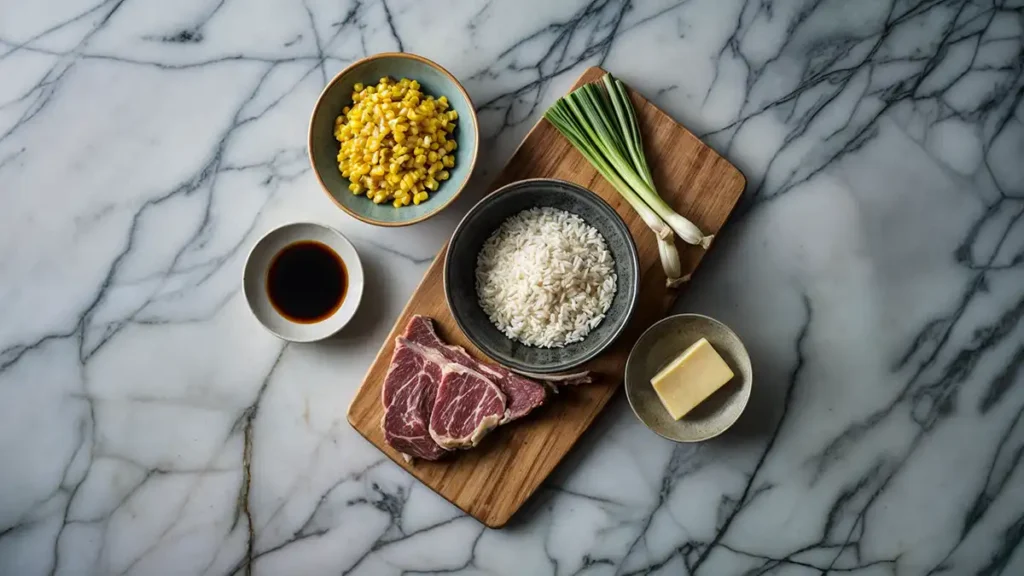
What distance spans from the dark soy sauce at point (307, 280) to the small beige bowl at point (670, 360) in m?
1.07

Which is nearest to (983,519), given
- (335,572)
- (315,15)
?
(335,572)

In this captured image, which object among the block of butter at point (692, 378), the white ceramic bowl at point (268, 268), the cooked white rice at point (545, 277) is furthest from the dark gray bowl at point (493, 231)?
the white ceramic bowl at point (268, 268)

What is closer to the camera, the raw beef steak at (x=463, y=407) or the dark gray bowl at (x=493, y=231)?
the dark gray bowl at (x=493, y=231)

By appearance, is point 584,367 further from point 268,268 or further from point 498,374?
point 268,268

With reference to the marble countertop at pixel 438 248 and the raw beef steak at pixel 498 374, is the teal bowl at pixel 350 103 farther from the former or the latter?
the raw beef steak at pixel 498 374

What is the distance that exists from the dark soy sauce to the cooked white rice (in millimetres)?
532

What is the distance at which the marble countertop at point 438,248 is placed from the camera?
2.97 meters

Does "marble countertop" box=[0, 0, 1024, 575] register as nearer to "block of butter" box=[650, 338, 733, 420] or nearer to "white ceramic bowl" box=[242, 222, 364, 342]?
"white ceramic bowl" box=[242, 222, 364, 342]

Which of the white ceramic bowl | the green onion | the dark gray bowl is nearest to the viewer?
the dark gray bowl

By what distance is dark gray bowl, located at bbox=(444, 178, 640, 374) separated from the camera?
2.64 m

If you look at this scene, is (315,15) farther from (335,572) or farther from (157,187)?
(335,572)

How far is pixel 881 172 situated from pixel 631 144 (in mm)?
962

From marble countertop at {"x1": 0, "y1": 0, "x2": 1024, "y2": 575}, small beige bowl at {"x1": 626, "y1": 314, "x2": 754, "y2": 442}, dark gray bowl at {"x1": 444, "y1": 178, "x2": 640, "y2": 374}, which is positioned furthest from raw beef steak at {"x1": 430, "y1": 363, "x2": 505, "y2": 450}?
small beige bowl at {"x1": 626, "y1": 314, "x2": 754, "y2": 442}

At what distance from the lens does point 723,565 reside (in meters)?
2.97
